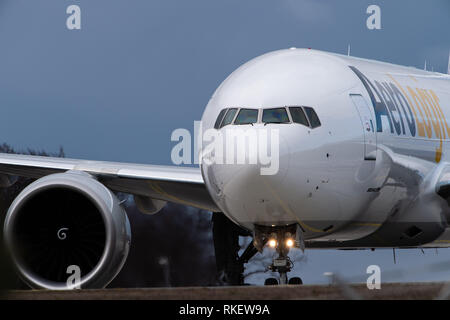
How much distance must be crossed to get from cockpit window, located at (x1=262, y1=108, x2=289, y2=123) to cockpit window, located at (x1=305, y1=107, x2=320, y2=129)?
1.06ft

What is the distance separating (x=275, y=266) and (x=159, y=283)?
34.2 ft

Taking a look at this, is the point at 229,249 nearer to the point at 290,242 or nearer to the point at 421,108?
the point at 421,108

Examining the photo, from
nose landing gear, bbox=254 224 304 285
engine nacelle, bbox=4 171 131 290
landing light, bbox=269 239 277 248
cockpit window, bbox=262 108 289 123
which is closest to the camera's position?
cockpit window, bbox=262 108 289 123

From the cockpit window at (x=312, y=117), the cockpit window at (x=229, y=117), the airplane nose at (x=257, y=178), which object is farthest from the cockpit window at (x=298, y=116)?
the cockpit window at (x=229, y=117)

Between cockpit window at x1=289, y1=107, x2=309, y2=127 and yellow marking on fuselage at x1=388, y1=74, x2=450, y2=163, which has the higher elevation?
yellow marking on fuselage at x1=388, y1=74, x2=450, y2=163

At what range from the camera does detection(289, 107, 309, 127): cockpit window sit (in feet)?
41.0

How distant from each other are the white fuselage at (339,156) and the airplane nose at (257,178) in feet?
0.05

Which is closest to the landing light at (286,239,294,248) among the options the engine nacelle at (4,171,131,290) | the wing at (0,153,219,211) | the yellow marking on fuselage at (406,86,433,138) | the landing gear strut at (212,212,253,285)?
the engine nacelle at (4,171,131,290)

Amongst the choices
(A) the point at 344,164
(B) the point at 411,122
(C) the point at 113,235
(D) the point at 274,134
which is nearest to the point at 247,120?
(D) the point at 274,134

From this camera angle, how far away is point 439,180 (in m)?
15.5

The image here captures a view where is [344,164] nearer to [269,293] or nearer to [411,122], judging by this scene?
[411,122]

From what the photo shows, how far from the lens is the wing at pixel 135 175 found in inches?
617

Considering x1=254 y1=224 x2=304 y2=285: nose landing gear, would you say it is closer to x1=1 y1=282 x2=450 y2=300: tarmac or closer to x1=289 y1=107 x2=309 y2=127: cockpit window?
x1=289 y1=107 x2=309 y2=127: cockpit window

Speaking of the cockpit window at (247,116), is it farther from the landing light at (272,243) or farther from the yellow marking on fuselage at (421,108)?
the yellow marking on fuselage at (421,108)
